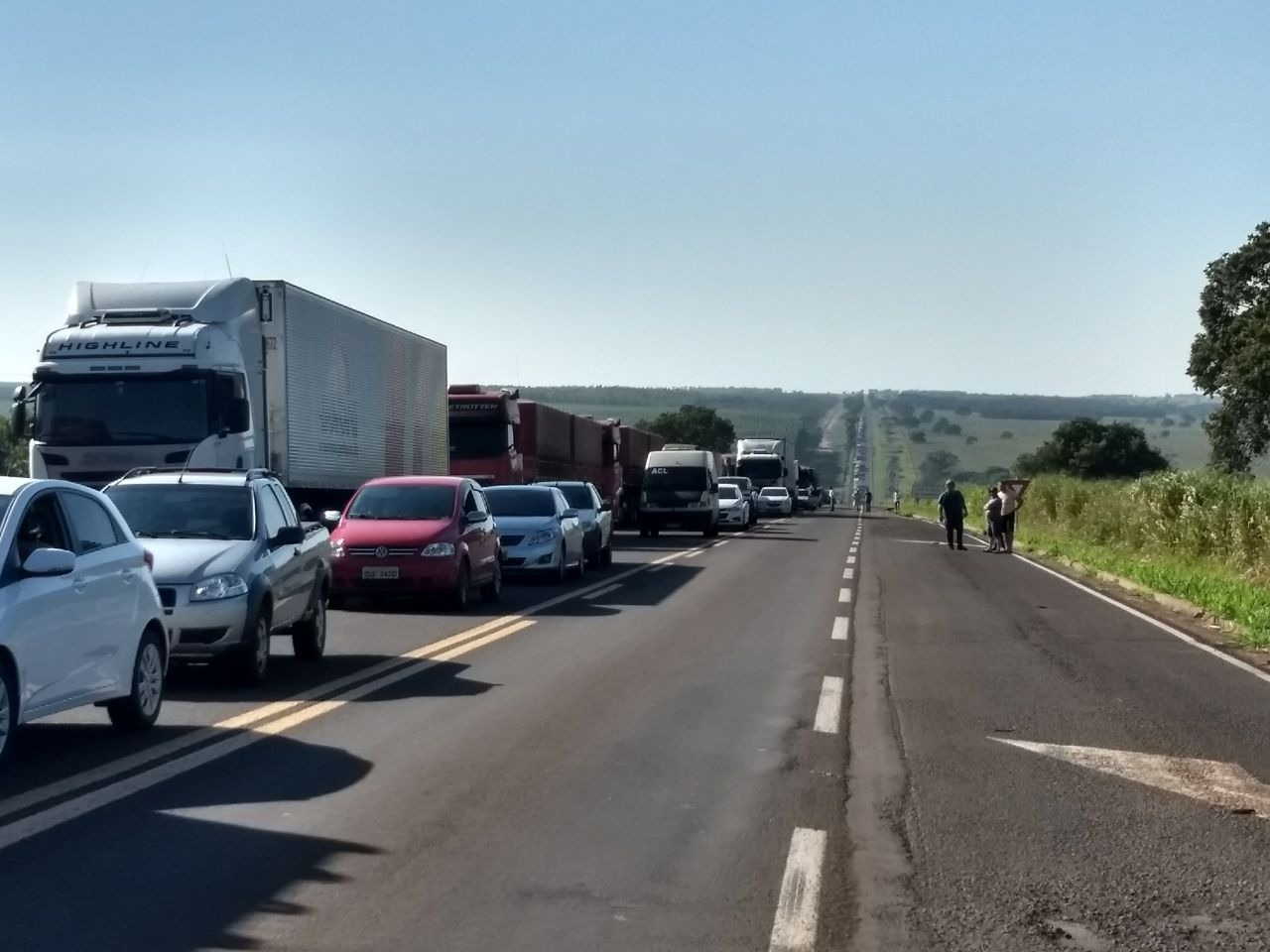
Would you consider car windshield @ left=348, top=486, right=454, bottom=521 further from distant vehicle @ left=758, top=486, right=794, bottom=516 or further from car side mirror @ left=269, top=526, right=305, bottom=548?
distant vehicle @ left=758, top=486, right=794, bottom=516

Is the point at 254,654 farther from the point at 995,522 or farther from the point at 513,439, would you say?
the point at 995,522

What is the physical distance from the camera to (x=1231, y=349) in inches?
2554

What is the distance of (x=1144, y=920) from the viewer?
20.1 ft

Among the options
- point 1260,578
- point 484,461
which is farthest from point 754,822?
point 484,461

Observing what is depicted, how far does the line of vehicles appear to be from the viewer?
371 inches

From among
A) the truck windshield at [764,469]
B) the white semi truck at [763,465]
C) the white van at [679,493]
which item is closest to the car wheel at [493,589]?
the white van at [679,493]

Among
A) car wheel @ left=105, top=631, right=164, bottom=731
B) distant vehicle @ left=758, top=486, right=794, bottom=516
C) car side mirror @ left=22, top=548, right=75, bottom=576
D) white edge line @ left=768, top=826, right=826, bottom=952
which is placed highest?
car side mirror @ left=22, top=548, right=75, bottom=576

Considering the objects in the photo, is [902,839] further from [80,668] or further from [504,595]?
[504,595]

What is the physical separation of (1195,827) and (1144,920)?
1.86 metres

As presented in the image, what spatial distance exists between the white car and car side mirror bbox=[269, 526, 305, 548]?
2828mm

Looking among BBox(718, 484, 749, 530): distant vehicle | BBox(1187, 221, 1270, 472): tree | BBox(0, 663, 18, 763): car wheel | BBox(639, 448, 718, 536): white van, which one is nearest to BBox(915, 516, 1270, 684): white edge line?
BBox(0, 663, 18, 763): car wheel

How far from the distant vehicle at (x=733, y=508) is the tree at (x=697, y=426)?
104927 millimetres

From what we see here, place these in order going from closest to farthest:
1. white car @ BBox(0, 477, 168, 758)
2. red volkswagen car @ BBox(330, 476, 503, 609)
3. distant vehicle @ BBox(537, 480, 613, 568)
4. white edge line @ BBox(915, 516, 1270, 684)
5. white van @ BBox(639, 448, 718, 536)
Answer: white car @ BBox(0, 477, 168, 758), white edge line @ BBox(915, 516, 1270, 684), red volkswagen car @ BBox(330, 476, 503, 609), distant vehicle @ BBox(537, 480, 613, 568), white van @ BBox(639, 448, 718, 536)

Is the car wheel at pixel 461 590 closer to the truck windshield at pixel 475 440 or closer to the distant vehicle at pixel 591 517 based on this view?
the distant vehicle at pixel 591 517
